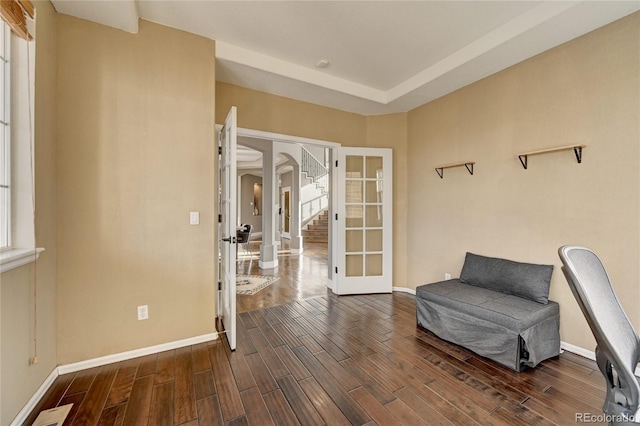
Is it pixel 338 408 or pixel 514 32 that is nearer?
pixel 338 408

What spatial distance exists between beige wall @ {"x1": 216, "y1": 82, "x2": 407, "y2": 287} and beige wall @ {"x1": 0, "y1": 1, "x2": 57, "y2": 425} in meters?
1.41

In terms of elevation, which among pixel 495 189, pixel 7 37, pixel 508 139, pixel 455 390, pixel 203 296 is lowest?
pixel 455 390

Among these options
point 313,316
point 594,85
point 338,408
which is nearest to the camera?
point 338,408

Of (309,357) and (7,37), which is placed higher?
(7,37)

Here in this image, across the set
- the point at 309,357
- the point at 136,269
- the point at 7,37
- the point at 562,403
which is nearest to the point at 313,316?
the point at 309,357

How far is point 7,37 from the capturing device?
1.60 meters

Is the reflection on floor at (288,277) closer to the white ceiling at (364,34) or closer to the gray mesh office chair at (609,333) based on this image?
the white ceiling at (364,34)

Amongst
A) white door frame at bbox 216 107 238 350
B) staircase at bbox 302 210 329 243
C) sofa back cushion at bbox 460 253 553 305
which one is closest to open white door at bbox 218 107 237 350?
white door frame at bbox 216 107 238 350

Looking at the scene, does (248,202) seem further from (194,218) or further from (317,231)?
(194,218)

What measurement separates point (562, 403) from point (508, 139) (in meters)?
2.30

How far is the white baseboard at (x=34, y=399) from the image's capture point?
61.2 inches

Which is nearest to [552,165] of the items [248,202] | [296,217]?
[296,217]

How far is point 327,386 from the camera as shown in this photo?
6.32ft

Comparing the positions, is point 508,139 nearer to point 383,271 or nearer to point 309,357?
point 383,271
